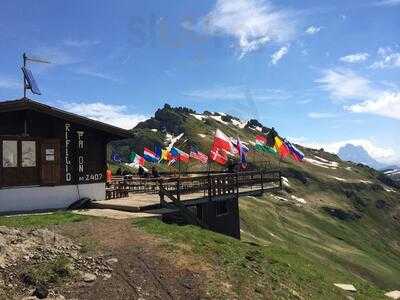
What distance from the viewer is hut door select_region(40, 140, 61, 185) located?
30094mm

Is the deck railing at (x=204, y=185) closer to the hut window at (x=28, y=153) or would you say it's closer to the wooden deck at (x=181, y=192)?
the wooden deck at (x=181, y=192)

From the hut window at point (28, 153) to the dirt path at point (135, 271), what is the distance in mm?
7651

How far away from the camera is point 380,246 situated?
458 feet

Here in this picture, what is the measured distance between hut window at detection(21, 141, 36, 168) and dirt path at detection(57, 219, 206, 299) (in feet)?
25.1

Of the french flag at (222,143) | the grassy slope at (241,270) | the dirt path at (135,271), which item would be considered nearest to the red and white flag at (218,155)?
the french flag at (222,143)

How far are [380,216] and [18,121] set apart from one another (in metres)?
162

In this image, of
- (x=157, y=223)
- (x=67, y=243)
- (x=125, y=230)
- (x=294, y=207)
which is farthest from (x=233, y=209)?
(x=294, y=207)

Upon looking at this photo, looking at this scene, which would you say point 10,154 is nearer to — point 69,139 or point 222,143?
point 69,139

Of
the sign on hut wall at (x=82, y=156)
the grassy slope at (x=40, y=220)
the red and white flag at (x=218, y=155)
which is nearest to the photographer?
the grassy slope at (x=40, y=220)

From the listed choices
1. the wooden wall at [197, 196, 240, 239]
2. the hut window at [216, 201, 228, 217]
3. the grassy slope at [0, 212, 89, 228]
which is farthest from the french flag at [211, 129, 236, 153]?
the grassy slope at [0, 212, 89, 228]

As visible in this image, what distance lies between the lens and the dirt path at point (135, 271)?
17438 mm

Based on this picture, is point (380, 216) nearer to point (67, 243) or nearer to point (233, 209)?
point (233, 209)

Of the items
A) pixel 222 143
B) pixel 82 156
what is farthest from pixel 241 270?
pixel 222 143

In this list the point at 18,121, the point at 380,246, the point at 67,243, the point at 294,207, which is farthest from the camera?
the point at 380,246
